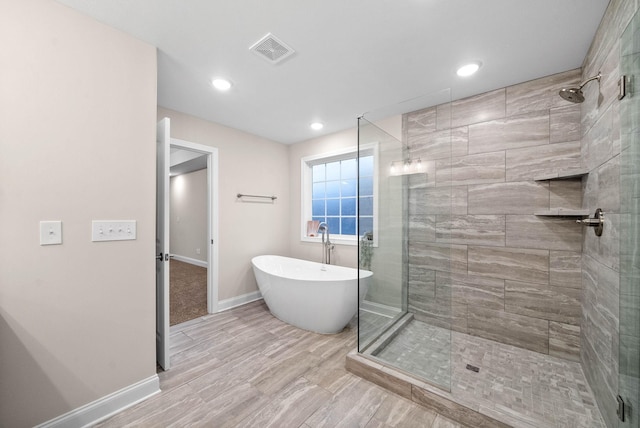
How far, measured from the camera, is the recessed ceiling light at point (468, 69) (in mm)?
1946

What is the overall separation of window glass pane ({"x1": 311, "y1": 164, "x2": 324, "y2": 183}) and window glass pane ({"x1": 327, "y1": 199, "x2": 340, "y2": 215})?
1.36ft

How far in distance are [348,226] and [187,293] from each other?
275cm

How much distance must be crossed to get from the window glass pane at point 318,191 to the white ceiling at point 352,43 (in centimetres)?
153

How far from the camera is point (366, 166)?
2193mm

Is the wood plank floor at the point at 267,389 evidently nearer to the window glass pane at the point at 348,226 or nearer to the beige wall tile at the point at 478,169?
the window glass pane at the point at 348,226

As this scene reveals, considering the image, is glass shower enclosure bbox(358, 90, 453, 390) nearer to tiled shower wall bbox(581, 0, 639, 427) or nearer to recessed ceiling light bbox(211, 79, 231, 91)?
tiled shower wall bbox(581, 0, 639, 427)

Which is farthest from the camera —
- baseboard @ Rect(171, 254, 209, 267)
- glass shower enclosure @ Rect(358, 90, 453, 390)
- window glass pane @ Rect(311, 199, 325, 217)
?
baseboard @ Rect(171, 254, 209, 267)

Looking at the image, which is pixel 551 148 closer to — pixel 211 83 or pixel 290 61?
pixel 290 61

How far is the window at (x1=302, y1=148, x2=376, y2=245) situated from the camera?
3.47 metres

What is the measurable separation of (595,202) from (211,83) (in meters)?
3.08

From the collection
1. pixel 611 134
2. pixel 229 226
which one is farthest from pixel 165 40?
pixel 611 134

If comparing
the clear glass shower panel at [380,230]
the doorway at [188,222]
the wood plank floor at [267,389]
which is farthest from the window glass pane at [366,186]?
the doorway at [188,222]

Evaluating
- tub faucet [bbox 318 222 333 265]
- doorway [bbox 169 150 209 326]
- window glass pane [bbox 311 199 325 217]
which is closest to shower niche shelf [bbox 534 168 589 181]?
tub faucet [bbox 318 222 333 265]

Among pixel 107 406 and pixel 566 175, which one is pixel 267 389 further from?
pixel 566 175
